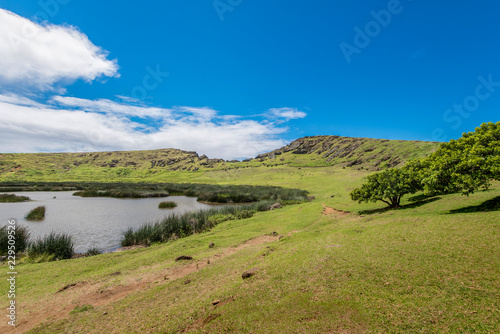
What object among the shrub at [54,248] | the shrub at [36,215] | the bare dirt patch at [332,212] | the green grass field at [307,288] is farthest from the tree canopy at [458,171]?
the shrub at [36,215]

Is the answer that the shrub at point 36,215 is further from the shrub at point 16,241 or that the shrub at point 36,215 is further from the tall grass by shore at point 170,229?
the tall grass by shore at point 170,229

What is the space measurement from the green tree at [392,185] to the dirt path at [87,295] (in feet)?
45.9

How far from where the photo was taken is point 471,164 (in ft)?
42.9

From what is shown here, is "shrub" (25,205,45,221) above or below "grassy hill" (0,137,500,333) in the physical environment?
below

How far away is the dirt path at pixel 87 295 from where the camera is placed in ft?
26.4

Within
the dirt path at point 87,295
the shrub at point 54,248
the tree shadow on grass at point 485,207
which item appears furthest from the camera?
the shrub at point 54,248

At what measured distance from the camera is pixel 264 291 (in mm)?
7445

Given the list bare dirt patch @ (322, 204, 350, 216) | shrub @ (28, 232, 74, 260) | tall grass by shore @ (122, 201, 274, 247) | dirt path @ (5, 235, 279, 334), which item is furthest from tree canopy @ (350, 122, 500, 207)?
shrub @ (28, 232, 74, 260)

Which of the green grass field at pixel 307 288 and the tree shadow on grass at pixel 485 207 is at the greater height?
the tree shadow on grass at pixel 485 207

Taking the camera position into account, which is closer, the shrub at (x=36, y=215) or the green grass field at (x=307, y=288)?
the green grass field at (x=307, y=288)

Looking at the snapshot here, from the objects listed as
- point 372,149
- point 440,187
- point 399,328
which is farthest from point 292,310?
point 372,149

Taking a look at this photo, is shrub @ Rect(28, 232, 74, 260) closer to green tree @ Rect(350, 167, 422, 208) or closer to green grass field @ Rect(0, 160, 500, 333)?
green grass field @ Rect(0, 160, 500, 333)

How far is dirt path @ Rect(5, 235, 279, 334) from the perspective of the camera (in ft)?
26.4

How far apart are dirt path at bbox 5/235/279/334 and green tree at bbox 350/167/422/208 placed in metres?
14.0
